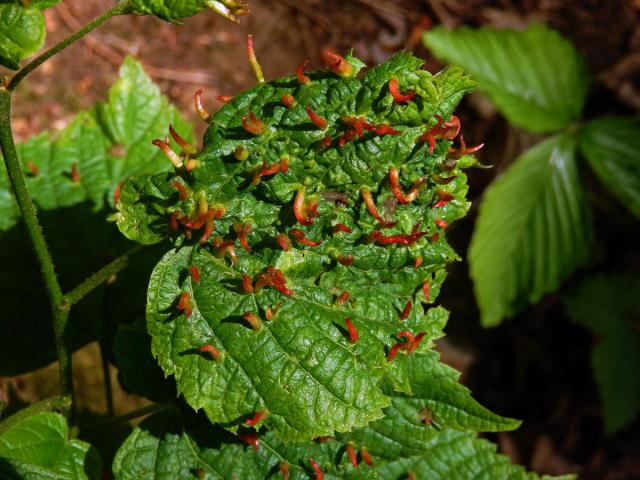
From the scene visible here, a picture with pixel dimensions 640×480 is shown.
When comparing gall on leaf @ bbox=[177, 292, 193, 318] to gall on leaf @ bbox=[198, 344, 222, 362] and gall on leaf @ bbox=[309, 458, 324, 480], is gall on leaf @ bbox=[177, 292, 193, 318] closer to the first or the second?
gall on leaf @ bbox=[198, 344, 222, 362]

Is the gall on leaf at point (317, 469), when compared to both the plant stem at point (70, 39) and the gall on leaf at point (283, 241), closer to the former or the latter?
the gall on leaf at point (283, 241)

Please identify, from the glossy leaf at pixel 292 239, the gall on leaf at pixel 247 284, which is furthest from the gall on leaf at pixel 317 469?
the gall on leaf at pixel 247 284

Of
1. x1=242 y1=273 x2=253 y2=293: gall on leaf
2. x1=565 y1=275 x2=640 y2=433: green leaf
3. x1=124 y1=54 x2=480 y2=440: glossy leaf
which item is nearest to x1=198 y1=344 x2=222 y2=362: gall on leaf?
x1=124 y1=54 x2=480 y2=440: glossy leaf

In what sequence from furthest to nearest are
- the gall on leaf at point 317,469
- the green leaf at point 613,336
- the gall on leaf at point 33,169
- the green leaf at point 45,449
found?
the green leaf at point 613,336 → the gall on leaf at point 33,169 → the gall on leaf at point 317,469 → the green leaf at point 45,449

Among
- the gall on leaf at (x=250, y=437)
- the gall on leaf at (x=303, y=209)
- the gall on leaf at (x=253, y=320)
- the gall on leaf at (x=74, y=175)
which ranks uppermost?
the gall on leaf at (x=303, y=209)

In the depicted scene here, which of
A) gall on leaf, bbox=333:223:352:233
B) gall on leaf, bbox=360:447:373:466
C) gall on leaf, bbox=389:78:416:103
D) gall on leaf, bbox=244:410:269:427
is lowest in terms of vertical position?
gall on leaf, bbox=360:447:373:466
